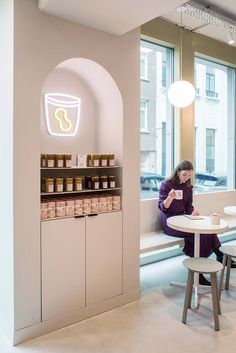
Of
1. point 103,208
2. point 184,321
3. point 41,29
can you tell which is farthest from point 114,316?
point 41,29

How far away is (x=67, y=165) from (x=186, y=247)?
182cm

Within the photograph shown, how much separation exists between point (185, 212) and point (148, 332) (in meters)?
1.61

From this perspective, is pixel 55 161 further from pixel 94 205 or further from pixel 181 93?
pixel 181 93

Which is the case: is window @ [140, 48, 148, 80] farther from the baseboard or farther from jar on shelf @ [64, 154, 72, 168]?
the baseboard

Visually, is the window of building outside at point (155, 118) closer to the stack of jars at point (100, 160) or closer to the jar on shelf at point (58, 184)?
the stack of jars at point (100, 160)

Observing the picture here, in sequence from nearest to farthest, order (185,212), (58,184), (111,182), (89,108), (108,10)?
(108,10) < (58,184) < (111,182) < (89,108) < (185,212)

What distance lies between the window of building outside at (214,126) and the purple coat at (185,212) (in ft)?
3.89

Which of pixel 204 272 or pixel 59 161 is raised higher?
pixel 59 161

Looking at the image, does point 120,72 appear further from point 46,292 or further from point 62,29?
point 46,292

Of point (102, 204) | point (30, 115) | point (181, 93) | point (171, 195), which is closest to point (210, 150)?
point (181, 93)

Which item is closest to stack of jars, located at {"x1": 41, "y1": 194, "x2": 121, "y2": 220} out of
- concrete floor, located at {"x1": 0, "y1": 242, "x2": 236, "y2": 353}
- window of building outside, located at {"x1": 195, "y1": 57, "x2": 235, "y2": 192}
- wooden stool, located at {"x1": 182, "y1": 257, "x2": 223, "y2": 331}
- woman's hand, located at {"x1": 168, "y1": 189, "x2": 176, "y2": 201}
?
woman's hand, located at {"x1": 168, "y1": 189, "x2": 176, "y2": 201}

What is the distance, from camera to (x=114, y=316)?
2.96 m

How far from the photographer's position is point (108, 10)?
252cm

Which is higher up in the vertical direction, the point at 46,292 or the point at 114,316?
the point at 46,292
